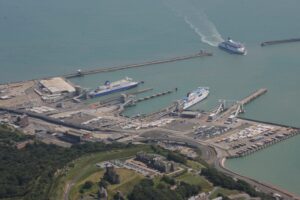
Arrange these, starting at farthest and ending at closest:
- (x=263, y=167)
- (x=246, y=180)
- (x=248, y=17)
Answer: (x=248, y=17) < (x=263, y=167) < (x=246, y=180)

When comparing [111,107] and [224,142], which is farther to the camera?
[111,107]

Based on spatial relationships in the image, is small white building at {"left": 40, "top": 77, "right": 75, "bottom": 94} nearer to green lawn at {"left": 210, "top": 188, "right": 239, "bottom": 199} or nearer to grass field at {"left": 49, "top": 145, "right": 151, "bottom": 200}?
grass field at {"left": 49, "top": 145, "right": 151, "bottom": 200}

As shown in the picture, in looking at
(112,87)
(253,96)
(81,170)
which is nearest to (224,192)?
(81,170)

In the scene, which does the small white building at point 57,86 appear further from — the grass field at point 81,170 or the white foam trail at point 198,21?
the white foam trail at point 198,21

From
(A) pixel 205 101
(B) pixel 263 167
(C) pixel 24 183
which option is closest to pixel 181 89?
(A) pixel 205 101

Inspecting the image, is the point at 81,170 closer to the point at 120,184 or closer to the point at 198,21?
the point at 120,184

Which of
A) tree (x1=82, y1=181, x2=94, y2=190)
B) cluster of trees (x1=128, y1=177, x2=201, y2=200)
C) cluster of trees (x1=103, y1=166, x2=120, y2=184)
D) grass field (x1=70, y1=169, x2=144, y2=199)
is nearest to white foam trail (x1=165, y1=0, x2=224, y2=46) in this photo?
grass field (x1=70, y1=169, x2=144, y2=199)

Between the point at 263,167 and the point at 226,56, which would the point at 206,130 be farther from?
the point at 226,56
